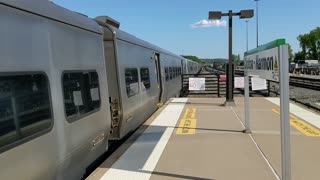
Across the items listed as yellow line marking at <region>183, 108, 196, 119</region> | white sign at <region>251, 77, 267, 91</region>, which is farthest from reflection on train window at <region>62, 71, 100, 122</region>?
white sign at <region>251, 77, 267, 91</region>

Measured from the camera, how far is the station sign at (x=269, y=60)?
5501 mm

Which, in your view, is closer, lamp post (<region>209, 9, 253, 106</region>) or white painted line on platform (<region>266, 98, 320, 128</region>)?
white painted line on platform (<region>266, 98, 320, 128</region>)

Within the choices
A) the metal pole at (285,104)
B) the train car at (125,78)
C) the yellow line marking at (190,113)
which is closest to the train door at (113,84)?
the train car at (125,78)

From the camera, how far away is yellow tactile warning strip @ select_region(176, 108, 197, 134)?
A: 36.3ft

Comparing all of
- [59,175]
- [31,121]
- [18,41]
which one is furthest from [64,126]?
[18,41]

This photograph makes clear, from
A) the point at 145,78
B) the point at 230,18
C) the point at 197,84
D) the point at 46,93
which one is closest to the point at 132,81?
the point at 145,78

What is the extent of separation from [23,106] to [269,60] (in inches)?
140

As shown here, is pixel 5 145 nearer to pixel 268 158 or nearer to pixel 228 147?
pixel 268 158

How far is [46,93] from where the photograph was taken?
4992mm

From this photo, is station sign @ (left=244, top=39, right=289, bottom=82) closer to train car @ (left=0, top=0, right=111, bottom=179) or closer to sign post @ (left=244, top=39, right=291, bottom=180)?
sign post @ (left=244, top=39, right=291, bottom=180)

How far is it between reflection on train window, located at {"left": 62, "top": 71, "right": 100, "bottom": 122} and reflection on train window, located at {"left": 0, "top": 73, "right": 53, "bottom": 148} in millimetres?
689

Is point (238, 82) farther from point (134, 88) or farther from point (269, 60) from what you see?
point (269, 60)

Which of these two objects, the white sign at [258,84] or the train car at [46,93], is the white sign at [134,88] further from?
the white sign at [258,84]

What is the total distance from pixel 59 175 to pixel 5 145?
1.53 meters
